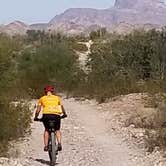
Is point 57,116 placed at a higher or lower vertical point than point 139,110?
higher

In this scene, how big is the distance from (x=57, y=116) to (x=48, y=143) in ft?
2.22

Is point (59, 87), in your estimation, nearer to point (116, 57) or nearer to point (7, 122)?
point (116, 57)

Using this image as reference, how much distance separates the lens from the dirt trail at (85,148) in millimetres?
13898

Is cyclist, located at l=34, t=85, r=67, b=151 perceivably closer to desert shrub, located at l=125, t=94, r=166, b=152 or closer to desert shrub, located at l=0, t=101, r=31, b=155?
desert shrub, located at l=0, t=101, r=31, b=155

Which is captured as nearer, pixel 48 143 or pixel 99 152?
pixel 48 143

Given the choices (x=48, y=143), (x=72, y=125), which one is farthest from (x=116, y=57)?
(x=48, y=143)

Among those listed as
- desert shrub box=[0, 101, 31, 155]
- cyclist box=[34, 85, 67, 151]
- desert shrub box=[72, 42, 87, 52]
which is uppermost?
cyclist box=[34, 85, 67, 151]

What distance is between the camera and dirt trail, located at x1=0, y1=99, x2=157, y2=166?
45.6 feet

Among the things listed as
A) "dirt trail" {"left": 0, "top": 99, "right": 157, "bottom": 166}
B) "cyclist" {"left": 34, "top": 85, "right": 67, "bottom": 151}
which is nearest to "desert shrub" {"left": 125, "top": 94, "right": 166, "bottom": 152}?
"dirt trail" {"left": 0, "top": 99, "right": 157, "bottom": 166}

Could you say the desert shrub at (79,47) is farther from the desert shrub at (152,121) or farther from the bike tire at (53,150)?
the bike tire at (53,150)

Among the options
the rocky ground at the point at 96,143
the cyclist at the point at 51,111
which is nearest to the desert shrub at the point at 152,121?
the rocky ground at the point at 96,143

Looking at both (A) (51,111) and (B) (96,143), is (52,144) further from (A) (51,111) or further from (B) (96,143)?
(B) (96,143)

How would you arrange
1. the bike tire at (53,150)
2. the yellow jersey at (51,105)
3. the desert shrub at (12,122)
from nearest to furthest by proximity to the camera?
the bike tire at (53,150) → the yellow jersey at (51,105) → the desert shrub at (12,122)

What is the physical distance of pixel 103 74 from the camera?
3225 cm
